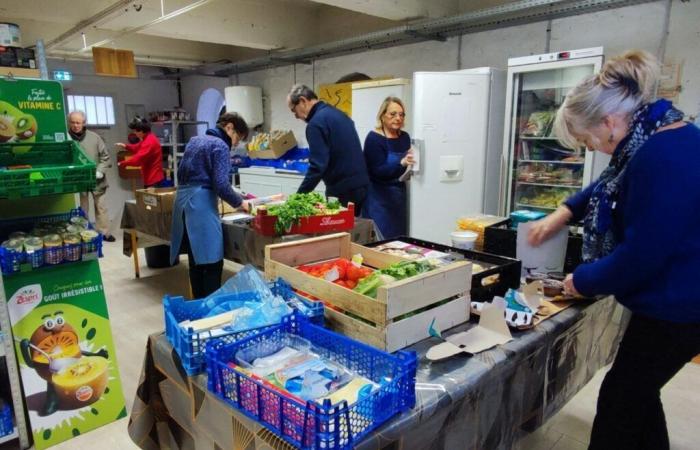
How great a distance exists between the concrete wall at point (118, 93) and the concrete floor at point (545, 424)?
379 centimetres

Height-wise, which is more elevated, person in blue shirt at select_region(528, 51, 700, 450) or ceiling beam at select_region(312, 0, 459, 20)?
ceiling beam at select_region(312, 0, 459, 20)

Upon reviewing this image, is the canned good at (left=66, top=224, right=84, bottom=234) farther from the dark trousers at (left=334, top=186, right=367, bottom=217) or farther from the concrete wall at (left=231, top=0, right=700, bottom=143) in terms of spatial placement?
the concrete wall at (left=231, top=0, right=700, bottom=143)

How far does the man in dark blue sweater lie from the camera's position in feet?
10.7

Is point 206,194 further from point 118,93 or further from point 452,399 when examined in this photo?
point 118,93

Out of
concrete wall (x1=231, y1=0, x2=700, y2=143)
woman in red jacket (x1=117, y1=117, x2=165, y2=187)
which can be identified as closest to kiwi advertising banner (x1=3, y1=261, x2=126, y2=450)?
concrete wall (x1=231, y1=0, x2=700, y2=143)

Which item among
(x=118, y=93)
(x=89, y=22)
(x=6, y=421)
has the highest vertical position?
(x=89, y=22)

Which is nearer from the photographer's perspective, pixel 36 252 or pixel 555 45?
pixel 36 252

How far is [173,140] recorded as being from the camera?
7.58 meters

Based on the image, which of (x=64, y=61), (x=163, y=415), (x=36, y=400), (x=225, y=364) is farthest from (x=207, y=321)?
(x=64, y=61)

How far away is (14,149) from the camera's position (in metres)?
2.07

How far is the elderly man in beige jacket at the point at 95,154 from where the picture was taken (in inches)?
225

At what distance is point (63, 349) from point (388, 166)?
2.61m

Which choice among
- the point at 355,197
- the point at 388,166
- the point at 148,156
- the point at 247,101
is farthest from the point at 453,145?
the point at 148,156

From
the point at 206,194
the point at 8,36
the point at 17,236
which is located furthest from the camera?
the point at 206,194
